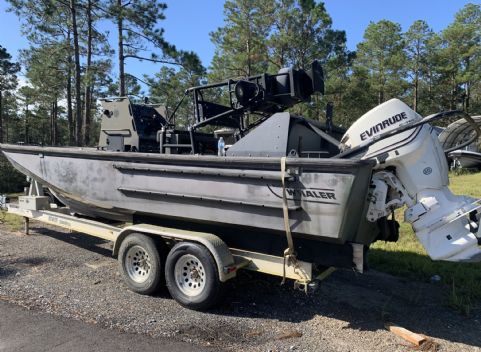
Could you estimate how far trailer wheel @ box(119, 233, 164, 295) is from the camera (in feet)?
16.0

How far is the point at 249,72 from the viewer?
2245 centimetres

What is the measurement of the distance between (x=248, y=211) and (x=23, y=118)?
162ft

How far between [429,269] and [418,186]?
8.43ft

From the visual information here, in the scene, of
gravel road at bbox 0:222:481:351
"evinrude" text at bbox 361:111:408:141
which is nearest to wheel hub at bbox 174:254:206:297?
gravel road at bbox 0:222:481:351

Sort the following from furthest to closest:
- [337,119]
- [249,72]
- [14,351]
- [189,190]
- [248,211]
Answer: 1. [337,119]
2. [249,72]
3. [189,190]
4. [248,211]
5. [14,351]

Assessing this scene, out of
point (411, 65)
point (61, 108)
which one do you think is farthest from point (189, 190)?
point (61, 108)

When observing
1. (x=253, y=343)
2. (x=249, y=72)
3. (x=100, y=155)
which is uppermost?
(x=249, y=72)

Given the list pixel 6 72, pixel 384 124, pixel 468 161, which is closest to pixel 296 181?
pixel 384 124

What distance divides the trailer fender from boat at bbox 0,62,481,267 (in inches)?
7.1

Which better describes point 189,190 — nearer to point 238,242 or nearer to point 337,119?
point 238,242

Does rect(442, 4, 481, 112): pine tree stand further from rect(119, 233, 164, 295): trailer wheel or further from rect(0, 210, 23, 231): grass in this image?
rect(119, 233, 164, 295): trailer wheel

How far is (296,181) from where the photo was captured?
156 inches

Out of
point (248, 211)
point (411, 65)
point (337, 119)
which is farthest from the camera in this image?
point (411, 65)

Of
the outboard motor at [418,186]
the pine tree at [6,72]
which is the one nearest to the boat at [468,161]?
the outboard motor at [418,186]
